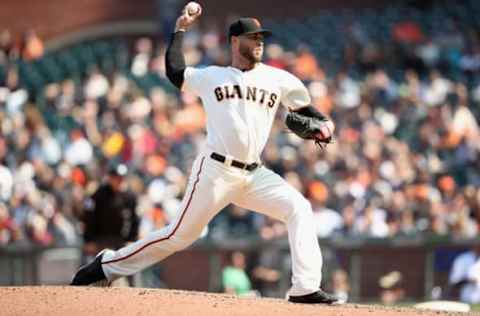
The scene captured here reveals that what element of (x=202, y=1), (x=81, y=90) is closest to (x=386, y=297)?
(x=81, y=90)

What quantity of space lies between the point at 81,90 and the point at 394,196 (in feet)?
14.9

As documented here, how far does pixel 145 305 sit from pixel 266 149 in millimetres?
9002

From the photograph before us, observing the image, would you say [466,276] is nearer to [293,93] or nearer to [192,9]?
[293,93]

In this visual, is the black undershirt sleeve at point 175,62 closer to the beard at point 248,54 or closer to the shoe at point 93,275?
the beard at point 248,54

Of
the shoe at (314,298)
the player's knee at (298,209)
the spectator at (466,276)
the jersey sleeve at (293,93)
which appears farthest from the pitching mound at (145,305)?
the spectator at (466,276)

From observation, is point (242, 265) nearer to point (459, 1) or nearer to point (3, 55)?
point (3, 55)

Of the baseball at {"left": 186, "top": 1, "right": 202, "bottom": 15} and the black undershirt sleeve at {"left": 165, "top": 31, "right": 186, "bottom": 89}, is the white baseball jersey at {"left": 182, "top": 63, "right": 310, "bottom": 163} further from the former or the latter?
the baseball at {"left": 186, "top": 1, "right": 202, "bottom": 15}

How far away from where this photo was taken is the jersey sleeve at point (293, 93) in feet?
30.1

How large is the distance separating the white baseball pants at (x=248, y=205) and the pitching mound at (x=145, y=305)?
1.00ft

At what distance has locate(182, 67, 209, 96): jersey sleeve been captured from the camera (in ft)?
29.7

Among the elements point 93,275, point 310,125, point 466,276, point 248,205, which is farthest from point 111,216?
point 466,276

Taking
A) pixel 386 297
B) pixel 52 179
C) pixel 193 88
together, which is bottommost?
pixel 386 297

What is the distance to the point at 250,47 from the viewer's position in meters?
9.09

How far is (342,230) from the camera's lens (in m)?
16.4
